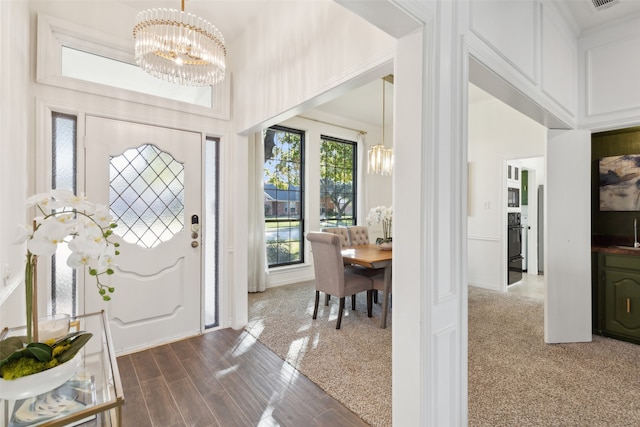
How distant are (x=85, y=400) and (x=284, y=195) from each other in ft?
13.7

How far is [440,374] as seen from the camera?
132 centimetres

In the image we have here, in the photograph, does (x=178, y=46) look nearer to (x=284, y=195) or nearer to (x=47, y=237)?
(x=47, y=237)

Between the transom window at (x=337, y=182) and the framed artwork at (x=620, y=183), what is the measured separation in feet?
12.1

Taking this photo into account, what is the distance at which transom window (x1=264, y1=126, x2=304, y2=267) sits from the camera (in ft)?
15.9

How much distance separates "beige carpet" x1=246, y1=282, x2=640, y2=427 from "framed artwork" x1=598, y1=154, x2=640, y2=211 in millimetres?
1383

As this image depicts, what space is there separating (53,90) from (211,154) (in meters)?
1.29

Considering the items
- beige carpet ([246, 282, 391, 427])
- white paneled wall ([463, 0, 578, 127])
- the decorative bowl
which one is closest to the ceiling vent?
white paneled wall ([463, 0, 578, 127])

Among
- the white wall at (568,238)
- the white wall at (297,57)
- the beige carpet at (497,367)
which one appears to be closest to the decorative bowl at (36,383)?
the beige carpet at (497,367)

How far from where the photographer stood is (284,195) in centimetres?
501

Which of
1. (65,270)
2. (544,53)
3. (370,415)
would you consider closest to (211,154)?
(65,270)

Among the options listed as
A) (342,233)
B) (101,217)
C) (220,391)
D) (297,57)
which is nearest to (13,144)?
(101,217)

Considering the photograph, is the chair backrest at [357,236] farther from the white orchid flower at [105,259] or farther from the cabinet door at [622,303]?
the white orchid flower at [105,259]

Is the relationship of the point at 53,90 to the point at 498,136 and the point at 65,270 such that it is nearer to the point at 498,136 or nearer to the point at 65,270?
the point at 65,270

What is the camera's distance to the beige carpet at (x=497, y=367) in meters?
1.86
